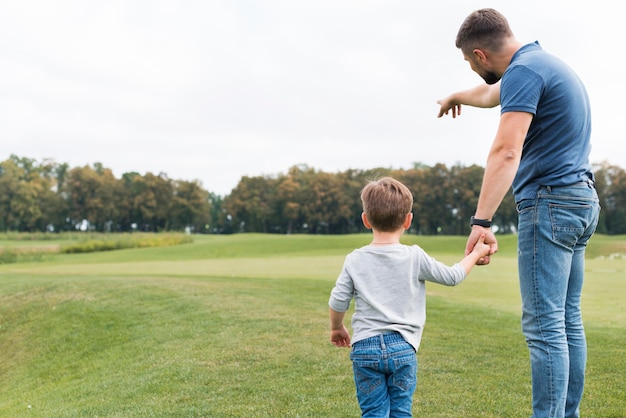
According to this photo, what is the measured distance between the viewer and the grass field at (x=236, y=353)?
4664 millimetres

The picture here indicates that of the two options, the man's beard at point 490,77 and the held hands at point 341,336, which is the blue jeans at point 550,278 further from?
the held hands at point 341,336

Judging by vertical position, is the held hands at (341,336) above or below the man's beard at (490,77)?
below

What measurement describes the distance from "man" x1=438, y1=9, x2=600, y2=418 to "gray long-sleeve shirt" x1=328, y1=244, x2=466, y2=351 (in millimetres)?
359

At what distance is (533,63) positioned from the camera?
3109 mm

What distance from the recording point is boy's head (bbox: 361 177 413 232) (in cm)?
300

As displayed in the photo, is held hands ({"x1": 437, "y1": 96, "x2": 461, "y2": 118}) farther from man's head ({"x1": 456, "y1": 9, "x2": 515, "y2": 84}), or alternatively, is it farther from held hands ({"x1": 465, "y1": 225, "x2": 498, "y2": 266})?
held hands ({"x1": 465, "y1": 225, "x2": 498, "y2": 266})

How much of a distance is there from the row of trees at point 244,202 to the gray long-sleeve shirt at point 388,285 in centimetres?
6509

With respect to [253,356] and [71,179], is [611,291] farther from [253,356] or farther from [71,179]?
[71,179]

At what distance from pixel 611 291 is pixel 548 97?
11839 millimetres

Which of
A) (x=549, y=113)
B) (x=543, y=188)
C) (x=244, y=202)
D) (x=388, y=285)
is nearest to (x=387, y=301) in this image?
(x=388, y=285)

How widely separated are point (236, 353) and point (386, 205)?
385 centimetres

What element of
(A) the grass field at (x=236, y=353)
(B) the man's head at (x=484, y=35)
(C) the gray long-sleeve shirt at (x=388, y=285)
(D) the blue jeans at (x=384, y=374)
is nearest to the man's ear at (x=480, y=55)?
(B) the man's head at (x=484, y=35)

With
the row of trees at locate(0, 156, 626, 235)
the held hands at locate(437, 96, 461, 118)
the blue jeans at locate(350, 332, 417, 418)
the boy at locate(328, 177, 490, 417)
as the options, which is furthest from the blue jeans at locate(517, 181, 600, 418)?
the row of trees at locate(0, 156, 626, 235)

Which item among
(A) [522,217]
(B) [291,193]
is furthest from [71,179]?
(A) [522,217]
